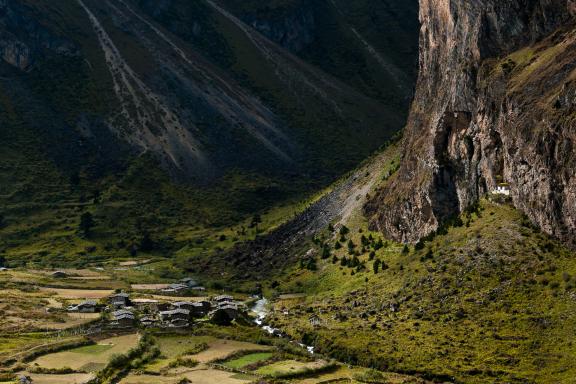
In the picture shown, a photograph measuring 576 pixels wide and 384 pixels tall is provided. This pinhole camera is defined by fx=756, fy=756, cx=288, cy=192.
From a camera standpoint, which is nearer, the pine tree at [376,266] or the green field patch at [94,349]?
the green field patch at [94,349]

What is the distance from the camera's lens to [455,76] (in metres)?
127

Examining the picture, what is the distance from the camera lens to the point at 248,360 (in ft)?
298

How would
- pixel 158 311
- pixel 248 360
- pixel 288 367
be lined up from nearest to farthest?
pixel 288 367 < pixel 248 360 < pixel 158 311

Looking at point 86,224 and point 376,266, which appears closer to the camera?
point 376,266

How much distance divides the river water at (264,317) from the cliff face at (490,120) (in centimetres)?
2594

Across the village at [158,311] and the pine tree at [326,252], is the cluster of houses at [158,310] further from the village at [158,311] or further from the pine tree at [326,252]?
the pine tree at [326,252]

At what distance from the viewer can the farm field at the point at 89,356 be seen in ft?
280

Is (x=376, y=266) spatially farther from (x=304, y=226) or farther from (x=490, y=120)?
(x=304, y=226)

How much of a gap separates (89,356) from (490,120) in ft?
213

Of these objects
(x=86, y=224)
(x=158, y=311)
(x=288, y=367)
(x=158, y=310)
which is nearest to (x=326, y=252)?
(x=158, y=310)

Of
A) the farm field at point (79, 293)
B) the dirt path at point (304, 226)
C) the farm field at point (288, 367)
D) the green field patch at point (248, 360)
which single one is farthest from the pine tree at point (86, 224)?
the farm field at point (288, 367)

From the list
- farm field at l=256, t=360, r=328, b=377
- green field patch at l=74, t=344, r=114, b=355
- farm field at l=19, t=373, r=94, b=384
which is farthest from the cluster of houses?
farm field at l=19, t=373, r=94, b=384

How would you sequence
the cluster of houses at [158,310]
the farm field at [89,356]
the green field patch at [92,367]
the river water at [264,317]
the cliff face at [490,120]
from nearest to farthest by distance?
1. the green field patch at [92,367]
2. the farm field at [89,356]
3. the cliff face at [490,120]
4. the river water at [264,317]
5. the cluster of houses at [158,310]

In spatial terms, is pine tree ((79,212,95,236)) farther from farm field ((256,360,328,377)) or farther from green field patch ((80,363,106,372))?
farm field ((256,360,328,377))
